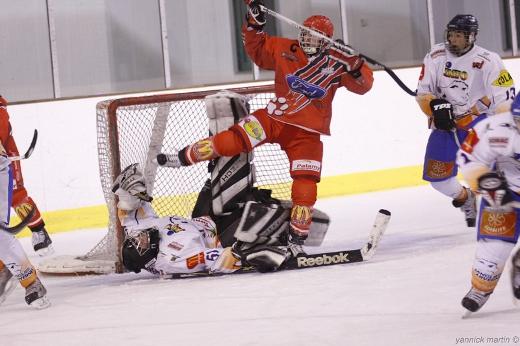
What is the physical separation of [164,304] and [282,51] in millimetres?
1359

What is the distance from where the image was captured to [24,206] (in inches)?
230

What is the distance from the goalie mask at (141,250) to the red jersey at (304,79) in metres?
0.74

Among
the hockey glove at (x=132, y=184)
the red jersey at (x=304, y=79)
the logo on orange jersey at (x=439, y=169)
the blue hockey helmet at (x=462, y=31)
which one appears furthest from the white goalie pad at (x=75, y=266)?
the blue hockey helmet at (x=462, y=31)

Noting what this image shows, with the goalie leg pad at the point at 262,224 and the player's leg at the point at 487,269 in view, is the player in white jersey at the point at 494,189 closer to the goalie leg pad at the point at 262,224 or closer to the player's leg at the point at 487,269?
the player's leg at the point at 487,269

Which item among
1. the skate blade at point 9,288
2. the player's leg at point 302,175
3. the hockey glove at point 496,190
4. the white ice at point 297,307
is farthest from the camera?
the player's leg at point 302,175

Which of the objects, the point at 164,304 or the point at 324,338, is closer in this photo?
the point at 324,338

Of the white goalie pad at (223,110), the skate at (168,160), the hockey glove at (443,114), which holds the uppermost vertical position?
the white goalie pad at (223,110)

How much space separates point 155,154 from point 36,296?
1126 millimetres

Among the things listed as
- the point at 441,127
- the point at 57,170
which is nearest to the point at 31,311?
the point at 441,127

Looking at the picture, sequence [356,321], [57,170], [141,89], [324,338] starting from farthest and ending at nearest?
1. [141,89]
2. [57,170]
3. [356,321]
4. [324,338]

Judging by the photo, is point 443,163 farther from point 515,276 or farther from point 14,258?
point 14,258

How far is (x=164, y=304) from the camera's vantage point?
411 cm

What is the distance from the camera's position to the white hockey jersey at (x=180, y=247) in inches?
183

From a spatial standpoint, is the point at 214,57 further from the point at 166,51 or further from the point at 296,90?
the point at 296,90
